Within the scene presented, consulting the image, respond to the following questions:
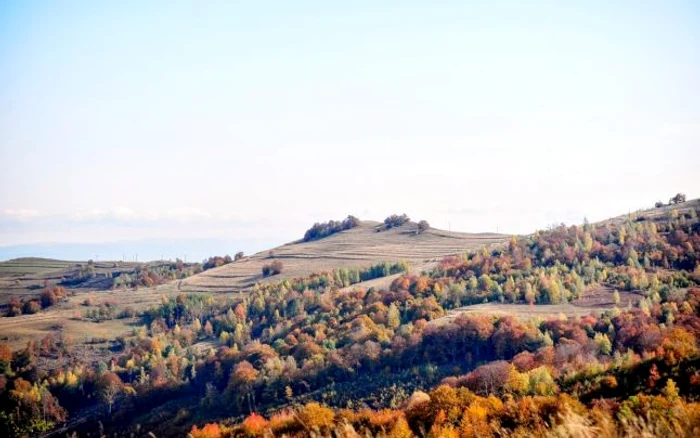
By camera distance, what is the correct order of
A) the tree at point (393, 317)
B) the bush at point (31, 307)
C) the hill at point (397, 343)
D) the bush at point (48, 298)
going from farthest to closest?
the bush at point (48, 298)
the bush at point (31, 307)
the tree at point (393, 317)
the hill at point (397, 343)

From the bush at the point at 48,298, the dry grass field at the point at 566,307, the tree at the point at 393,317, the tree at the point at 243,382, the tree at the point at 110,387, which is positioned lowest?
the tree at the point at 110,387

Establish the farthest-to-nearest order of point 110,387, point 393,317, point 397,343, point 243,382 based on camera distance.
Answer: point 393,317
point 110,387
point 243,382
point 397,343

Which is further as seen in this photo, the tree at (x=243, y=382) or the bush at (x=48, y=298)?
the bush at (x=48, y=298)

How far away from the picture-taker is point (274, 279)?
191500mm

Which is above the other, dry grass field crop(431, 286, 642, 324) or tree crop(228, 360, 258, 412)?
dry grass field crop(431, 286, 642, 324)

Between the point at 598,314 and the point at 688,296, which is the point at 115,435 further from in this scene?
the point at 688,296

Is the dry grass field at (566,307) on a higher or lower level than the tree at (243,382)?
higher

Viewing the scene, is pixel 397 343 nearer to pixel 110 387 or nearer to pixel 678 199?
pixel 110 387

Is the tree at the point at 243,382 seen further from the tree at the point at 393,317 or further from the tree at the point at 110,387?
the tree at the point at 393,317

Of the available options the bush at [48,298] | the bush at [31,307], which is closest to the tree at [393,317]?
the bush at [31,307]

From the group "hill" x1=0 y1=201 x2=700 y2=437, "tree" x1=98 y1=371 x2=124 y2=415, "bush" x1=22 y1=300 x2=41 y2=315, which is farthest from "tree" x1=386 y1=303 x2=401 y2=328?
"bush" x1=22 y1=300 x2=41 y2=315

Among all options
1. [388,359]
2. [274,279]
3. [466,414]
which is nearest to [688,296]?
[388,359]

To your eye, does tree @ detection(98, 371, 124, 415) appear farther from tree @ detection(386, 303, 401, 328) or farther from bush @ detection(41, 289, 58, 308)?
bush @ detection(41, 289, 58, 308)

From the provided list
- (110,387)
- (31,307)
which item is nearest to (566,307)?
(110,387)
